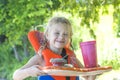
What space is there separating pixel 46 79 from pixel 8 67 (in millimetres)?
4175

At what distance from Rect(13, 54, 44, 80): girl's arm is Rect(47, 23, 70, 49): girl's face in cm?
14

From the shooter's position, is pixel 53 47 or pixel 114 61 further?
pixel 114 61

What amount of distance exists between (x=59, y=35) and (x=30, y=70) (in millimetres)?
284

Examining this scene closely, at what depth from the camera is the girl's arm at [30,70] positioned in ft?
6.54

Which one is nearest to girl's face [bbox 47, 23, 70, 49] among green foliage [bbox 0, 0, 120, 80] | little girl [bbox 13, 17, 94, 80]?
little girl [bbox 13, 17, 94, 80]

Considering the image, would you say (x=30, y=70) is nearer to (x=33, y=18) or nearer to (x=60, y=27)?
(x=60, y=27)

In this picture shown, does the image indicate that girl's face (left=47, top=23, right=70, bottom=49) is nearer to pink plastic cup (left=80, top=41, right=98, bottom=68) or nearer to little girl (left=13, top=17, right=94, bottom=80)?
little girl (left=13, top=17, right=94, bottom=80)

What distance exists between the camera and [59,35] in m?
2.14

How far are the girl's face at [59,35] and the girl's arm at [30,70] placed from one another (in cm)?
14

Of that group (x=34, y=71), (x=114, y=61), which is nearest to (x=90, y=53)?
(x=34, y=71)

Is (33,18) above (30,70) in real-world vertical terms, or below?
below

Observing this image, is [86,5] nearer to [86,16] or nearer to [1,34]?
[86,16]

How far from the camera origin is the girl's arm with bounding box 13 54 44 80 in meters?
1.99

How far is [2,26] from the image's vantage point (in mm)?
5930
